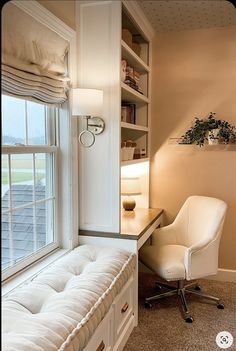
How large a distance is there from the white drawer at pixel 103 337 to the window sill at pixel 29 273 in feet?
1.65

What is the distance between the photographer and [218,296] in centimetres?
293

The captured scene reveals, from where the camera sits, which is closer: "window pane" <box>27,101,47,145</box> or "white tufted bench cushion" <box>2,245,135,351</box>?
"white tufted bench cushion" <box>2,245,135,351</box>

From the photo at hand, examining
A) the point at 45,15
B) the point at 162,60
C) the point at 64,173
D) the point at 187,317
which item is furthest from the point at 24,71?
the point at 187,317

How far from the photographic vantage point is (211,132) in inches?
122

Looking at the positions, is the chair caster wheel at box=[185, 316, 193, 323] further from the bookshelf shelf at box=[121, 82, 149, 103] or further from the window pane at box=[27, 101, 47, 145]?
the bookshelf shelf at box=[121, 82, 149, 103]

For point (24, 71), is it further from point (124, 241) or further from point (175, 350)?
point (175, 350)

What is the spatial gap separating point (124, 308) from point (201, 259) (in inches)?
29.9

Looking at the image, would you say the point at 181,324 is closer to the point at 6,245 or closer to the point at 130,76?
the point at 6,245

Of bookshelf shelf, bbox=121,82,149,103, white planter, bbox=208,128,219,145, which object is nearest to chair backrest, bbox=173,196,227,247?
white planter, bbox=208,128,219,145

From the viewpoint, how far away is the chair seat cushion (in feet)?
8.33

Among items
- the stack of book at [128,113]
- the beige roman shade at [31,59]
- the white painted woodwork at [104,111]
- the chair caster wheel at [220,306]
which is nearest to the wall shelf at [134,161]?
the white painted woodwork at [104,111]

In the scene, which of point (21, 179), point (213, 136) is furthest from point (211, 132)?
point (21, 179)

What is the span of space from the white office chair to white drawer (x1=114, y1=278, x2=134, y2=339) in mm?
354

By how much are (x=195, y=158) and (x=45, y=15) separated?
1940 millimetres
